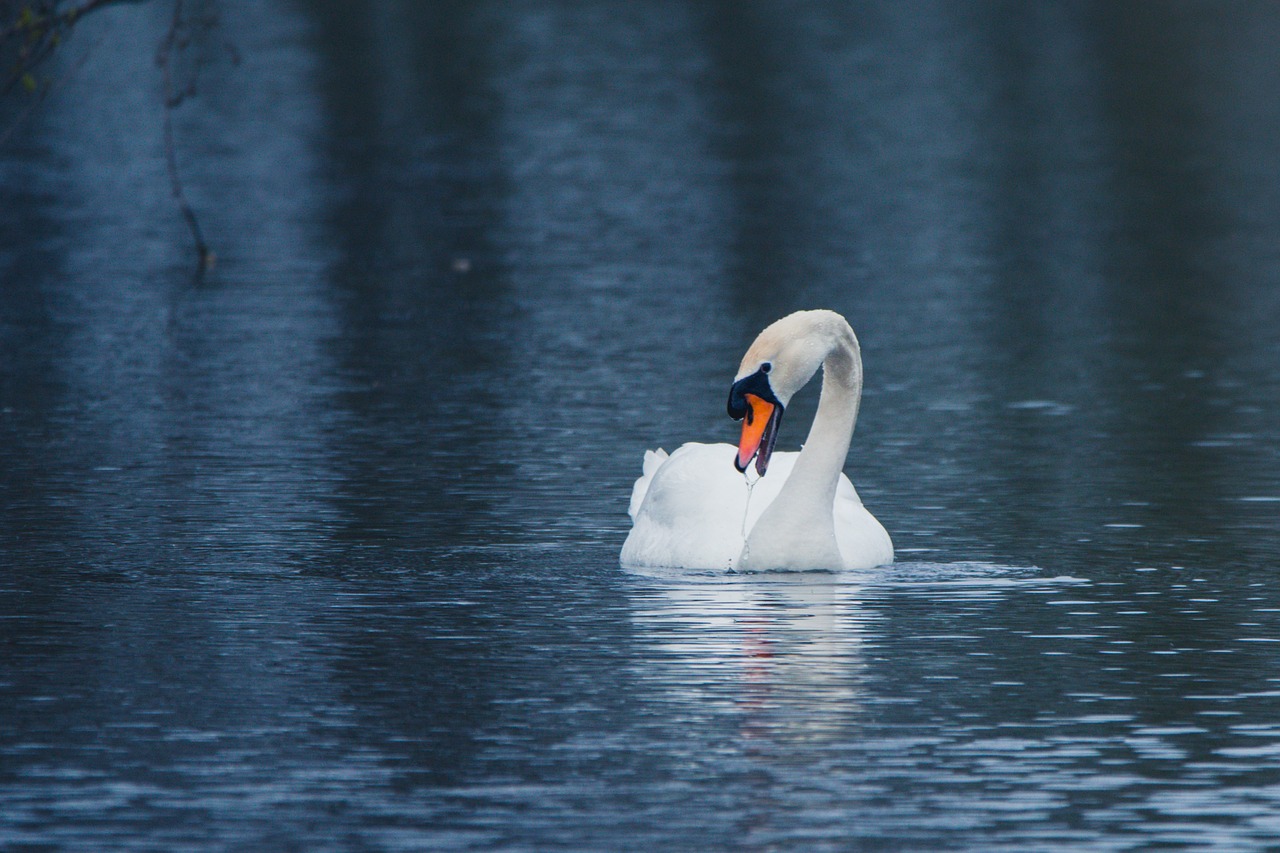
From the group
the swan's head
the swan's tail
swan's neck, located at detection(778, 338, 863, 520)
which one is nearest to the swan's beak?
the swan's head

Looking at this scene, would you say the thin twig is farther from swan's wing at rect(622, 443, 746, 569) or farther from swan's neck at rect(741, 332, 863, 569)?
swan's neck at rect(741, 332, 863, 569)

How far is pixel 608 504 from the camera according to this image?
16.3 meters

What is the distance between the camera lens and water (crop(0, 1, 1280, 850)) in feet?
32.5

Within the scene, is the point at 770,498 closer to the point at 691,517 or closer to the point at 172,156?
the point at 691,517

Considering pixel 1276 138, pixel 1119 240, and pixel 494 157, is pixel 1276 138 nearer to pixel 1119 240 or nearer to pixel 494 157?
pixel 494 157

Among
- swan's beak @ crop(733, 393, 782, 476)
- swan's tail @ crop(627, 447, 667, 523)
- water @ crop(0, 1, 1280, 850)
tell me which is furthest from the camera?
swan's tail @ crop(627, 447, 667, 523)

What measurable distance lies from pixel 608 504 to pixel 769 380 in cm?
225

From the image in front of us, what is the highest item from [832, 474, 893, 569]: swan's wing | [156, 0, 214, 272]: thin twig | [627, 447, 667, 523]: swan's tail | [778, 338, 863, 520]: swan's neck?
[156, 0, 214, 272]: thin twig

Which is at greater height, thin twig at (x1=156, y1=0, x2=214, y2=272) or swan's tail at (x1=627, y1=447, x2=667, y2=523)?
thin twig at (x1=156, y1=0, x2=214, y2=272)

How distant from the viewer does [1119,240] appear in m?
31.4

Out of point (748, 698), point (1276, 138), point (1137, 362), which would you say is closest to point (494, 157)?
point (1276, 138)

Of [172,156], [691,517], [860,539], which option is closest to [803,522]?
[860,539]

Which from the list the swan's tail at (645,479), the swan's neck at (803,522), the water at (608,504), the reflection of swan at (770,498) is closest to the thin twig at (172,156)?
the water at (608,504)

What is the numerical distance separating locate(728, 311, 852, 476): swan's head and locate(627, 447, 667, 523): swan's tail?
133 cm
